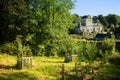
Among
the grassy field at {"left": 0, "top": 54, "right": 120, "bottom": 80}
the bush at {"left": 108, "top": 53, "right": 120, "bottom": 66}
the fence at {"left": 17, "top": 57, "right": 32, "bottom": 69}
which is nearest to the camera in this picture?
Answer: the grassy field at {"left": 0, "top": 54, "right": 120, "bottom": 80}

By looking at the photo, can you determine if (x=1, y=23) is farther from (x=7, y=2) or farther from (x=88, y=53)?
(x=88, y=53)

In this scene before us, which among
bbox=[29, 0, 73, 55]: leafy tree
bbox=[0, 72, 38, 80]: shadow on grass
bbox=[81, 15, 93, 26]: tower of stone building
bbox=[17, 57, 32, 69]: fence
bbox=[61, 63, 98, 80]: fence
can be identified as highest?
bbox=[81, 15, 93, 26]: tower of stone building

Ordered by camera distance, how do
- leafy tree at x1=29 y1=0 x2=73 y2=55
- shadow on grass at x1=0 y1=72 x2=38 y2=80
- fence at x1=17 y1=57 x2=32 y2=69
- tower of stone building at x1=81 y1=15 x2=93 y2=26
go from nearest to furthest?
shadow on grass at x1=0 y1=72 x2=38 y2=80
fence at x1=17 y1=57 x2=32 y2=69
leafy tree at x1=29 y1=0 x2=73 y2=55
tower of stone building at x1=81 y1=15 x2=93 y2=26

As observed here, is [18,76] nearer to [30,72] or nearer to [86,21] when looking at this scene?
[30,72]

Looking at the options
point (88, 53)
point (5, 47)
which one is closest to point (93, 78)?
point (88, 53)

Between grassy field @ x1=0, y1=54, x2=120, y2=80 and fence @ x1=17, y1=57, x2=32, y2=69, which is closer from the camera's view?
grassy field @ x1=0, y1=54, x2=120, y2=80

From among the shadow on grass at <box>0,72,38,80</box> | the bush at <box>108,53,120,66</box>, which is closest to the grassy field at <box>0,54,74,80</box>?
the shadow on grass at <box>0,72,38,80</box>

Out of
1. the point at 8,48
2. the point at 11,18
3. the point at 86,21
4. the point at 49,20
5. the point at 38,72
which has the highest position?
the point at 86,21

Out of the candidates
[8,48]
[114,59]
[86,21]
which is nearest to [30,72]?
[8,48]

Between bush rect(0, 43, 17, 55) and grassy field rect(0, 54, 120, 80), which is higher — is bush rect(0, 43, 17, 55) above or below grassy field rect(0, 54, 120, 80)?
above

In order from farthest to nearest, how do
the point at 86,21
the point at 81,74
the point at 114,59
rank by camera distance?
1. the point at 86,21
2. the point at 114,59
3. the point at 81,74

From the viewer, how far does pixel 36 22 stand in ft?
111

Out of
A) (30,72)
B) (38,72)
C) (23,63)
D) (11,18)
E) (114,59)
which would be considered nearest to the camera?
(30,72)

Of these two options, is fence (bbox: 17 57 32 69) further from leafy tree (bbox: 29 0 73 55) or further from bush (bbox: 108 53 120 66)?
leafy tree (bbox: 29 0 73 55)
